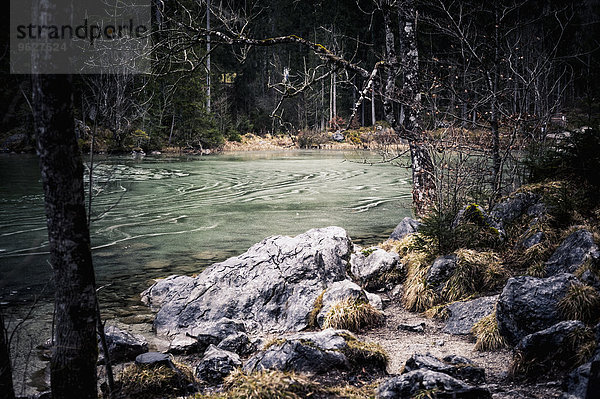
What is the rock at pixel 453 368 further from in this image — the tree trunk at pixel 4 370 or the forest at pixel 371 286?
the tree trunk at pixel 4 370

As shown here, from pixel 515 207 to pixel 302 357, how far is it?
4.67 meters

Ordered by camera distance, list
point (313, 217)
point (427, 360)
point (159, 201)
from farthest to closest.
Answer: point (159, 201) → point (313, 217) → point (427, 360)

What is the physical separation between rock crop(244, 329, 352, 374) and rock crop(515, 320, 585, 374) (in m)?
1.56

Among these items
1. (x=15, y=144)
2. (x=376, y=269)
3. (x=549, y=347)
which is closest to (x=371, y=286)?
(x=376, y=269)

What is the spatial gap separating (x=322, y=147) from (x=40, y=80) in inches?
1802

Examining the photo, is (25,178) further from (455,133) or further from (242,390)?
(242,390)

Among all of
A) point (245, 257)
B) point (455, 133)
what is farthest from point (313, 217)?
point (245, 257)

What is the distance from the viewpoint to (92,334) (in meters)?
3.03

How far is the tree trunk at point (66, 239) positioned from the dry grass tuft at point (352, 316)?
10.5 ft

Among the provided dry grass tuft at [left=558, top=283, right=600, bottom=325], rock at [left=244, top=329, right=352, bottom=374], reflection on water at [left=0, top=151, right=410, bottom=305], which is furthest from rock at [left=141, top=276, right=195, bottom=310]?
dry grass tuft at [left=558, top=283, right=600, bottom=325]

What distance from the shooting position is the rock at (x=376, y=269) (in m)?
7.38

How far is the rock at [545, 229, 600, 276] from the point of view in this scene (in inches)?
199

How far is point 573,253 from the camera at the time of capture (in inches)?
208

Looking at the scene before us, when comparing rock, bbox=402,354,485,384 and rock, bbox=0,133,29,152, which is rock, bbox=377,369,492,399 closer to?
rock, bbox=402,354,485,384
